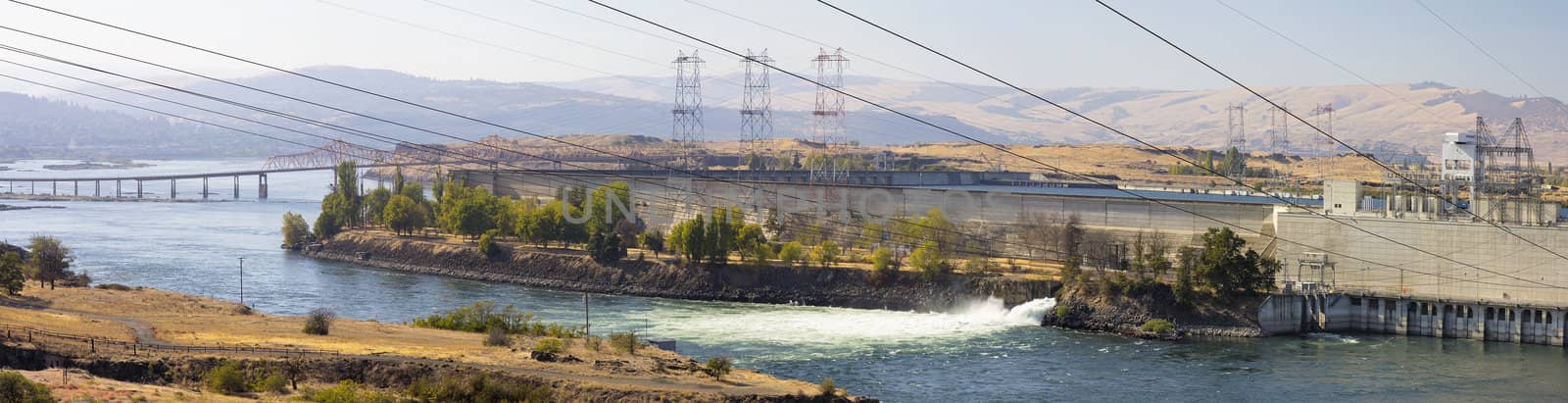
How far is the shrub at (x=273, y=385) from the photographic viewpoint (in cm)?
2322

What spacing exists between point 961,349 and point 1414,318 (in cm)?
1279

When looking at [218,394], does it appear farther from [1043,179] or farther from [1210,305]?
[1043,179]

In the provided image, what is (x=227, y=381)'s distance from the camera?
23.2 m

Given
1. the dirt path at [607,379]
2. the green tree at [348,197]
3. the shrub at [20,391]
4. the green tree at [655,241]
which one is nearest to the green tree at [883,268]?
the green tree at [655,241]

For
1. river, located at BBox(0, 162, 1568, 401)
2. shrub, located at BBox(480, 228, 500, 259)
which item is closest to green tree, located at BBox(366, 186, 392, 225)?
river, located at BBox(0, 162, 1568, 401)

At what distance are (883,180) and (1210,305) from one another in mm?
46433

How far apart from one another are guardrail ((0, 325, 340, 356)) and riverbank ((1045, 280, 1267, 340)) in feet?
68.7

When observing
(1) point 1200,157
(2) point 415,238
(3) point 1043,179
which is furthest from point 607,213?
(1) point 1200,157

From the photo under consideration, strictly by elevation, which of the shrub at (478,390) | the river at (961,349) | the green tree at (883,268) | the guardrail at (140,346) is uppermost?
the green tree at (883,268)

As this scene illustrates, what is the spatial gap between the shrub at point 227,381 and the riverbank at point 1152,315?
900 inches

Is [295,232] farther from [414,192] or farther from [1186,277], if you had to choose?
[1186,277]

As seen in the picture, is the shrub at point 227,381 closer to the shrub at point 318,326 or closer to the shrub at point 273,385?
the shrub at point 273,385

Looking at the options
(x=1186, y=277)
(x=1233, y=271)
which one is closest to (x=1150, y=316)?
(x=1186, y=277)

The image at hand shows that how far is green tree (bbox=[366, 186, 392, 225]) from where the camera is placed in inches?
2625
